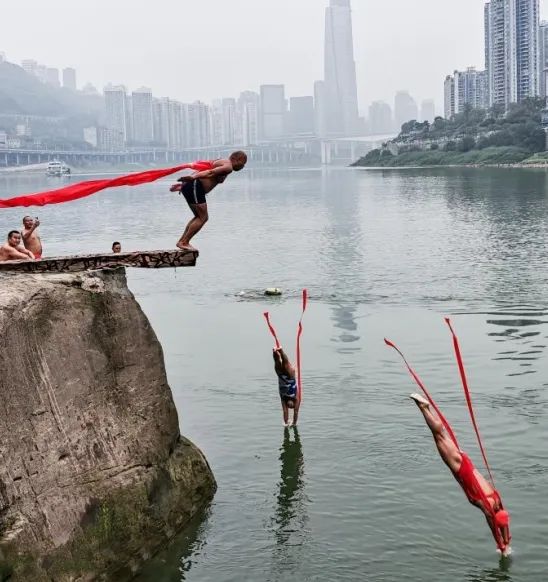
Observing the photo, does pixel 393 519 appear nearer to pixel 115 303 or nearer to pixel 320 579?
pixel 320 579

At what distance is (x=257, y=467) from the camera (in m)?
16.4

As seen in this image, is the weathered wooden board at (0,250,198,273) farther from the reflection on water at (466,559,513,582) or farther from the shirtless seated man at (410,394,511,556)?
the reflection on water at (466,559,513,582)

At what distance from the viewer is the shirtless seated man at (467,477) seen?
1182cm

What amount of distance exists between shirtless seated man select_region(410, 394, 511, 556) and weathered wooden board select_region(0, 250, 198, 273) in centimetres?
372

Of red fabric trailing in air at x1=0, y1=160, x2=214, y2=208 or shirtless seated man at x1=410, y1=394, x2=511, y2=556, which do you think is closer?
shirtless seated man at x1=410, y1=394, x2=511, y2=556

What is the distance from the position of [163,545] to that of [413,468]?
4888 millimetres

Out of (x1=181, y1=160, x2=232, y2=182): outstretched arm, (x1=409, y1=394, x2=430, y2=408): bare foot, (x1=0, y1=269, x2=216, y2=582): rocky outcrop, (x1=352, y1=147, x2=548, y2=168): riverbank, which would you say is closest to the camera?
(x1=0, y1=269, x2=216, y2=582): rocky outcrop

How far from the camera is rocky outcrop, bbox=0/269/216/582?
10719 mm

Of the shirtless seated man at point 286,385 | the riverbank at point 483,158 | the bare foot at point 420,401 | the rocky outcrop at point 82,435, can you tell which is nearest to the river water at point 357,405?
the shirtless seated man at point 286,385

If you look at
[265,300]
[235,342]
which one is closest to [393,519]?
[235,342]

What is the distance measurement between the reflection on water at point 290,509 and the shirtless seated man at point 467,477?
2.53 m

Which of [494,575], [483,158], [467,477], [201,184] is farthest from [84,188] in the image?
[483,158]

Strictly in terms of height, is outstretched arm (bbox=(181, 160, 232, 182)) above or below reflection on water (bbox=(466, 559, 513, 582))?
above

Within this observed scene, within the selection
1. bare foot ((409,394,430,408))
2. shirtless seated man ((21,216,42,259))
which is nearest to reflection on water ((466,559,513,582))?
bare foot ((409,394,430,408))
